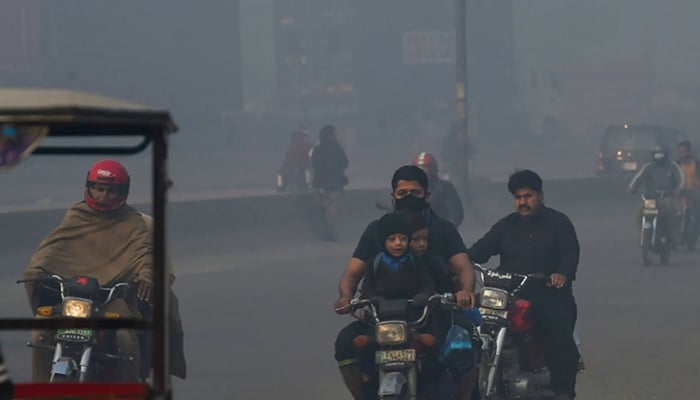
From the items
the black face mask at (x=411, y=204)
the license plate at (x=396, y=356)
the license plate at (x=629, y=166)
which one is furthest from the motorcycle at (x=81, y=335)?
the license plate at (x=629, y=166)

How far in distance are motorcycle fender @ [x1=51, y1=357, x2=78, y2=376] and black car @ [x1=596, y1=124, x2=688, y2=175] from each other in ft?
88.2

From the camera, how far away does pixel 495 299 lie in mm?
8422

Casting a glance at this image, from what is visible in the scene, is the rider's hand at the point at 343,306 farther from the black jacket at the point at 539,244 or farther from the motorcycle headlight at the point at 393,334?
the black jacket at the point at 539,244

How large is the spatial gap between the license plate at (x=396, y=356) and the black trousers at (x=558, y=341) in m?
1.55

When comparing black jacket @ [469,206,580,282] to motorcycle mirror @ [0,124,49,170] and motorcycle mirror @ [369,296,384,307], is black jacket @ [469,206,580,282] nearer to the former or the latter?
motorcycle mirror @ [369,296,384,307]

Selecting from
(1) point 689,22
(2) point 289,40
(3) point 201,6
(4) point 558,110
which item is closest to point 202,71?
(3) point 201,6

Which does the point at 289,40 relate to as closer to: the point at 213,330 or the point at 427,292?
the point at 213,330

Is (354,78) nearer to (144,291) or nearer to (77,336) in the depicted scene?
(144,291)

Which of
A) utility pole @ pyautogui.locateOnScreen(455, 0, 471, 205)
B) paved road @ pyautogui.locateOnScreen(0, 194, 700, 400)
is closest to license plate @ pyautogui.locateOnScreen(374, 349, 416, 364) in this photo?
paved road @ pyautogui.locateOnScreen(0, 194, 700, 400)

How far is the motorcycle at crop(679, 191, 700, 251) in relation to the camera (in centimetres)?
2009

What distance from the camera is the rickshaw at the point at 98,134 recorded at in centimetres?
392

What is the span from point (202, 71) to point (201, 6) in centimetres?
233

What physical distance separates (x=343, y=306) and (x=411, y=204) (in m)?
0.78

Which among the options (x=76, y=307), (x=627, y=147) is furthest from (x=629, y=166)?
(x=76, y=307)
